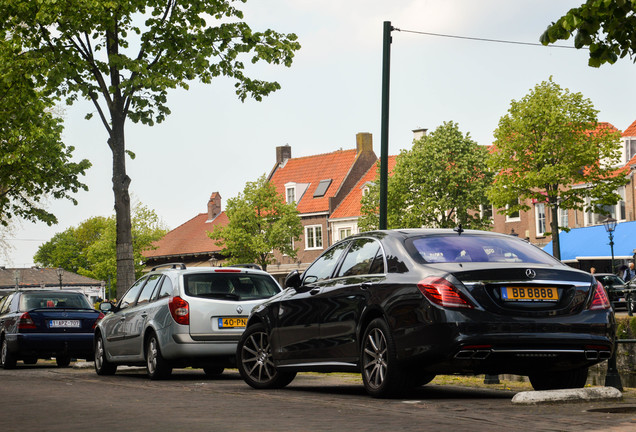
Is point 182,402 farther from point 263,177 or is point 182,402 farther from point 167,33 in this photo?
point 263,177

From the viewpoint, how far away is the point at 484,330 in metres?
8.72

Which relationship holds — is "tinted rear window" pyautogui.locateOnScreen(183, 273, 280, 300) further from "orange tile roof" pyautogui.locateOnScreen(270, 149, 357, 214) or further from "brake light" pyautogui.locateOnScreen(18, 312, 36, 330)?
"orange tile roof" pyautogui.locateOnScreen(270, 149, 357, 214)

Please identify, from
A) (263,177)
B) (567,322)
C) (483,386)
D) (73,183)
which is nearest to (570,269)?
(567,322)

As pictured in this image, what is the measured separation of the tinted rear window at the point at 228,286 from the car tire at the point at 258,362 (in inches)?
82.8

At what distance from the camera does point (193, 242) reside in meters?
91.2

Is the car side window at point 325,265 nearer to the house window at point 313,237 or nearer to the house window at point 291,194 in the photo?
the house window at point 313,237

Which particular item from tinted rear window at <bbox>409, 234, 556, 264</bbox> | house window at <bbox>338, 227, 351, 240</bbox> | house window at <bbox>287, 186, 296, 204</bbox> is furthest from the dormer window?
tinted rear window at <bbox>409, 234, 556, 264</bbox>

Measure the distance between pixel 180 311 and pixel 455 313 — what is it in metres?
5.79

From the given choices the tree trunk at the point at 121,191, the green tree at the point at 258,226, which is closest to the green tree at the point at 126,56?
the tree trunk at the point at 121,191

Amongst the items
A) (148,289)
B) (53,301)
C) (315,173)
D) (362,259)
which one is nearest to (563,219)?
(315,173)

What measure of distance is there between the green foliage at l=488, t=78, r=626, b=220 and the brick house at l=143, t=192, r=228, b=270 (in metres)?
43.8

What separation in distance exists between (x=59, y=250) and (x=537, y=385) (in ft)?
434

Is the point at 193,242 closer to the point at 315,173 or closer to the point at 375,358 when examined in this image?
the point at 315,173

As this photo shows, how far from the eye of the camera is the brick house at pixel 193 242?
291ft
